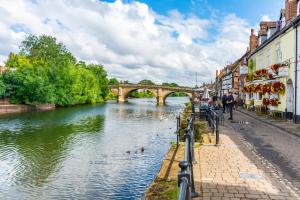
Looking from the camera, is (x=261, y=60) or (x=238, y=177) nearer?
(x=238, y=177)

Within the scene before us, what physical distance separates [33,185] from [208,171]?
7155 millimetres

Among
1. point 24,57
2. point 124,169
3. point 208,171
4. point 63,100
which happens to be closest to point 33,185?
point 124,169

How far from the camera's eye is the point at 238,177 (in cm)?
784

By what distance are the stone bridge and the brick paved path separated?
7874 cm

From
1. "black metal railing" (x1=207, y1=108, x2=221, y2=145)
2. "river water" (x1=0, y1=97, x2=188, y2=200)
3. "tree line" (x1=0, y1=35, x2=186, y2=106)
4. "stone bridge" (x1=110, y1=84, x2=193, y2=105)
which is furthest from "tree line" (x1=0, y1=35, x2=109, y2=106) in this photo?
"black metal railing" (x1=207, y1=108, x2=221, y2=145)

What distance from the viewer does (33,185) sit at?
12.6m

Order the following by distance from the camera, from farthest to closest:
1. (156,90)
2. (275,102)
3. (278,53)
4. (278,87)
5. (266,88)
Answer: (156,90), (278,53), (266,88), (275,102), (278,87)

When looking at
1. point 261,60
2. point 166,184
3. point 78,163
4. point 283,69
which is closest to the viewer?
point 166,184

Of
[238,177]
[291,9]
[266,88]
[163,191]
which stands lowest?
[163,191]

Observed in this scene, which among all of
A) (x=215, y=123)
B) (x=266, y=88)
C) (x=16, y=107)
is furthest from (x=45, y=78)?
(x=215, y=123)

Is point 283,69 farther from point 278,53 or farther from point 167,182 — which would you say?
point 167,182

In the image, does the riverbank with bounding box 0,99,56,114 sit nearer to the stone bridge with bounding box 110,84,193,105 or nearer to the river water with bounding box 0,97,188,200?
the river water with bounding box 0,97,188,200

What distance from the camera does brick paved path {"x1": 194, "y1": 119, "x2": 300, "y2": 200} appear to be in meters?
6.65

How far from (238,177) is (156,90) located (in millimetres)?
88273
